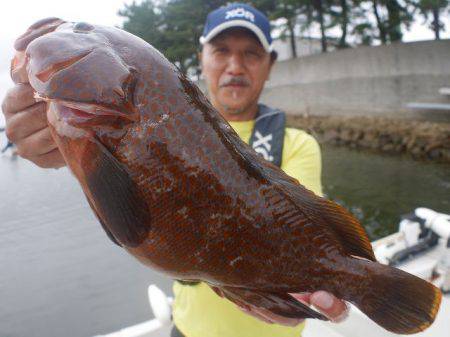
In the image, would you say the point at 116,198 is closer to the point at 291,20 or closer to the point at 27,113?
the point at 27,113

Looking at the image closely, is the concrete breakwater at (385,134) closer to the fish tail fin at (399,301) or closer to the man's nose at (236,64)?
the man's nose at (236,64)

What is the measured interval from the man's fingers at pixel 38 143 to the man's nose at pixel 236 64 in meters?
1.76

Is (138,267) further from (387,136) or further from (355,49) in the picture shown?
(355,49)

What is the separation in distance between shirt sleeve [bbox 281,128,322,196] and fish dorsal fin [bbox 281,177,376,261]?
124 centimetres

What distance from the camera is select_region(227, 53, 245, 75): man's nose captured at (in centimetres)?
321

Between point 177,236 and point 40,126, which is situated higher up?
point 40,126

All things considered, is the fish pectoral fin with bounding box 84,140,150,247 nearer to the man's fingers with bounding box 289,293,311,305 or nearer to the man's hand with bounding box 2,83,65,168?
the man's hand with bounding box 2,83,65,168

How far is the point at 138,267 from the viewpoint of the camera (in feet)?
37.2

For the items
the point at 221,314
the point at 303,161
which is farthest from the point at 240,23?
the point at 221,314

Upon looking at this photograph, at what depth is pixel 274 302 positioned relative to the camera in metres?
1.61

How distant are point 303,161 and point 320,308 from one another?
1538 millimetres

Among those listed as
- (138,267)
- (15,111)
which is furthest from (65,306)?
(15,111)

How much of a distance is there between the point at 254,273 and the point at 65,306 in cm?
977

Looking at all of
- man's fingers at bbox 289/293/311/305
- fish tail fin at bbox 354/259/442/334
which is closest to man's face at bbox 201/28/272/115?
man's fingers at bbox 289/293/311/305
